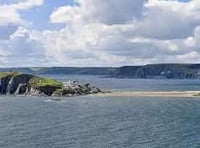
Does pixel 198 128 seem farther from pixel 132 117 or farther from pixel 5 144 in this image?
pixel 5 144

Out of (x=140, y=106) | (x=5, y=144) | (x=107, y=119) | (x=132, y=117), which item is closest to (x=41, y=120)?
(x=107, y=119)

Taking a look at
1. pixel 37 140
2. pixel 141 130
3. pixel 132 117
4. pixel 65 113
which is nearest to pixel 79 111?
pixel 65 113

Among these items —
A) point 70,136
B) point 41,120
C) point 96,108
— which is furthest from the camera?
point 96,108

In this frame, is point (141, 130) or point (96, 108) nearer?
point (141, 130)

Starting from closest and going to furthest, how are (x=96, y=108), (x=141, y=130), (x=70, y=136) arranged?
(x=70, y=136) → (x=141, y=130) → (x=96, y=108)

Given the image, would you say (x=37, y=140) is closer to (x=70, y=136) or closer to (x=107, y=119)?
(x=70, y=136)

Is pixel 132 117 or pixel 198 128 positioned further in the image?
pixel 132 117

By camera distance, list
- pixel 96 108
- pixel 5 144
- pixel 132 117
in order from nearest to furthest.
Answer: pixel 5 144 → pixel 132 117 → pixel 96 108

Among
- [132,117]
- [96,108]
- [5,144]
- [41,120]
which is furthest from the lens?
[96,108]

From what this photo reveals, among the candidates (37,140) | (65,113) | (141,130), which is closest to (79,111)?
(65,113)
